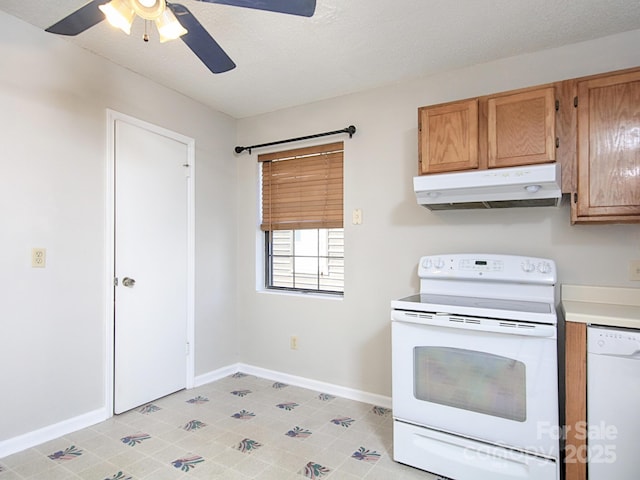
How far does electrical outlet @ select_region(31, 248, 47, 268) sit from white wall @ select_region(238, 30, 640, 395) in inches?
64.8

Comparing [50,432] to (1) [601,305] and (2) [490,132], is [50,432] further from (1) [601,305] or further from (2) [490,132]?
(1) [601,305]

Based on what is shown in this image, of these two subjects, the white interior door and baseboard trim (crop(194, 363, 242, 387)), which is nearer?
the white interior door

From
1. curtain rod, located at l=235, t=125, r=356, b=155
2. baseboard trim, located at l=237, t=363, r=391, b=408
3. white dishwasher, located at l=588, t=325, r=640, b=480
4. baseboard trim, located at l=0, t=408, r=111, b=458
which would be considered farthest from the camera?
curtain rod, located at l=235, t=125, r=356, b=155

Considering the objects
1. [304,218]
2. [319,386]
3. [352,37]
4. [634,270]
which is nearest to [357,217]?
[304,218]

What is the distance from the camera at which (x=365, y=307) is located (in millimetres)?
2908

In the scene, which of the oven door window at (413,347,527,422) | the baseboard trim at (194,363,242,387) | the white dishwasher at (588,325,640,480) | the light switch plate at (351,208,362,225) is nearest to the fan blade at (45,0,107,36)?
the light switch plate at (351,208,362,225)

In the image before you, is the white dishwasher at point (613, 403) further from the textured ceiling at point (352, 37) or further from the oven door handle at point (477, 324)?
the textured ceiling at point (352, 37)

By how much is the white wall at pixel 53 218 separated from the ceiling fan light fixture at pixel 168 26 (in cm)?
124

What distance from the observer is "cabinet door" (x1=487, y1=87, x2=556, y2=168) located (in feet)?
6.50

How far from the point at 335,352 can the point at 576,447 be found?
1.71 meters

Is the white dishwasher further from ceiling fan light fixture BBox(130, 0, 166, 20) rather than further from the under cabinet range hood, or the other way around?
ceiling fan light fixture BBox(130, 0, 166, 20)

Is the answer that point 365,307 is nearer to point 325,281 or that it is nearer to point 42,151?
point 325,281

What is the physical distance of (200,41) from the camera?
162cm

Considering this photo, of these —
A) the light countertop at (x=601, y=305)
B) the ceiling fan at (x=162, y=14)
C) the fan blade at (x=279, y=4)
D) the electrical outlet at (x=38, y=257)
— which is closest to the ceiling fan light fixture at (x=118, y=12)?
the ceiling fan at (x=162, y=14)
